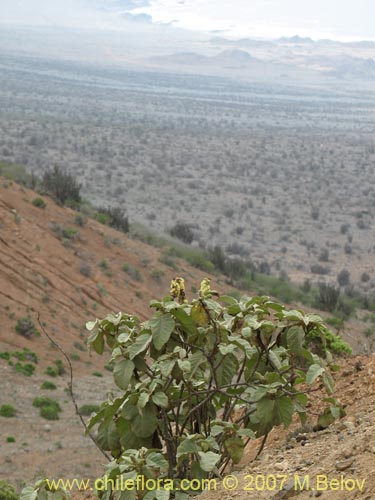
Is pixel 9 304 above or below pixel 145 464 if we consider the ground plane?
below

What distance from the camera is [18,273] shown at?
1573cm

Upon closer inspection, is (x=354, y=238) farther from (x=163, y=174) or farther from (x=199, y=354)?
(x=199, y=354)

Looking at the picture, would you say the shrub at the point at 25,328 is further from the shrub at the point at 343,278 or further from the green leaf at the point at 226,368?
the shrub at the point at 343,278

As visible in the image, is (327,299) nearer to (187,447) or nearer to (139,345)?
(139,345)

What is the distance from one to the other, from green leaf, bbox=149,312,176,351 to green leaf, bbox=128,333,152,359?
0.21ft

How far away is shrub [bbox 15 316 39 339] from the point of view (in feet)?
44.8

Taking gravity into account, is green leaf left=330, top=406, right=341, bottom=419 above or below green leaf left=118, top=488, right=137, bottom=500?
above

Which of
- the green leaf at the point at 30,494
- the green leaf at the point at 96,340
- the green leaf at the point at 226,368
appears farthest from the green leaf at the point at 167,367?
the green leaf at the point at 30,494

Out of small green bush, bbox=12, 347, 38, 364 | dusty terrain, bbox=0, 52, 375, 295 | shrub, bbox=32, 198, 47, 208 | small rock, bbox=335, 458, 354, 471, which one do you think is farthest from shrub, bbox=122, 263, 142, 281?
small rock, bbox=335, 458, 354, 471

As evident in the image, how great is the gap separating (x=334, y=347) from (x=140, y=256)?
37.9 ft

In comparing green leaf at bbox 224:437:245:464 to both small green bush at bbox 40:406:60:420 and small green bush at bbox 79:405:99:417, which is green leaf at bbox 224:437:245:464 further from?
small green bush at bbox 79:405:99:417

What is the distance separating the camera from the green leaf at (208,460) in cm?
389

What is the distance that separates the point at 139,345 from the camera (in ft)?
13.8

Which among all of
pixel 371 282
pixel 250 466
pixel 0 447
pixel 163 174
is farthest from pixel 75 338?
pixel 163 174
